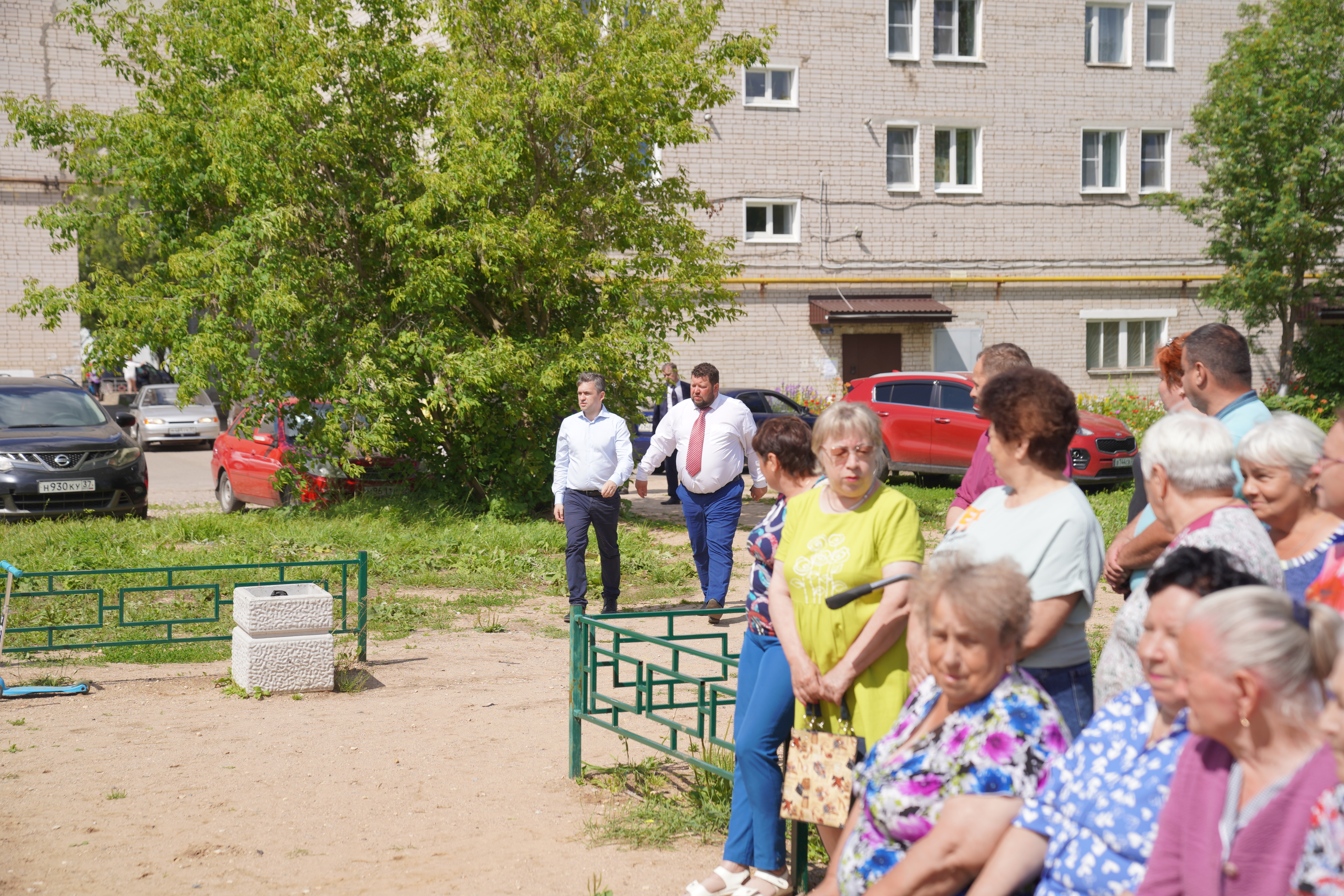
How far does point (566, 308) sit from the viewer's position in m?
13.8

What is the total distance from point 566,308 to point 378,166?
265cm

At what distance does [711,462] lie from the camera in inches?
342

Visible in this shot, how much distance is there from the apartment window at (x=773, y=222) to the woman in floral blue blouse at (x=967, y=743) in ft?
72.9

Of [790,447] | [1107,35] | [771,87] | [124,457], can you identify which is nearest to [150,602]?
[124,457]

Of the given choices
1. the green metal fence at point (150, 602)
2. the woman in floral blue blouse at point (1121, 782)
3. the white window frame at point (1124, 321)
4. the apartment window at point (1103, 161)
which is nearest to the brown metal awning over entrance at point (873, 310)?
the white window frame at point (1124, 321)

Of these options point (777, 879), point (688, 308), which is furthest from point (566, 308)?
point (777, 879)

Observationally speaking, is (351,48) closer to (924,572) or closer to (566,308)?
(566,308)

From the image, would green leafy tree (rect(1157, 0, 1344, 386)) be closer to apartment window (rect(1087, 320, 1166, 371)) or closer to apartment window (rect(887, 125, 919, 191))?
apartment window (rect(1087, 320, 1166, 371))

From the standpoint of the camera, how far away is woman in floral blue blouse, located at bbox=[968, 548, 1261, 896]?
232 cm

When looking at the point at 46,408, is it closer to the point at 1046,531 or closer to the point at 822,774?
the point at 822,774

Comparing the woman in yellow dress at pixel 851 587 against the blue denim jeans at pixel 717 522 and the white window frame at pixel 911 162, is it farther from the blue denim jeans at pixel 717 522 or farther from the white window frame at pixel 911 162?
the white window frame at pixel 911 162

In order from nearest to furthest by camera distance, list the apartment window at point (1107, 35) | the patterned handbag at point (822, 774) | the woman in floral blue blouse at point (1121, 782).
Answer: the woman in floral blue blouse at point (1121, 782) < the patterned handbag at point (822, 774) < the apartment window at point (1107, 35)

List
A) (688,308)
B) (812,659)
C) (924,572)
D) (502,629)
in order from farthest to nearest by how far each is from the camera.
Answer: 1. (688,308)
2. (502,629)
3. (812,659)
4. (924,572)

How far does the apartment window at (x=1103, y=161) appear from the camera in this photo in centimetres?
2606
